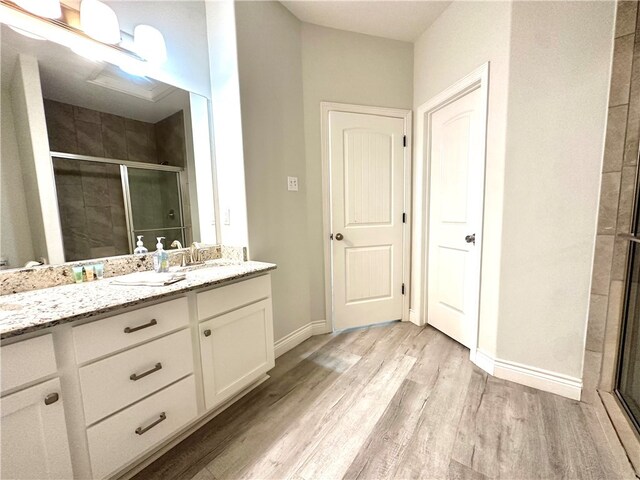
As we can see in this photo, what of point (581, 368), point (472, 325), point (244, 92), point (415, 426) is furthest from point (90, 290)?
point (581, 368)

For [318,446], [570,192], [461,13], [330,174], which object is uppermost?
[461,13]

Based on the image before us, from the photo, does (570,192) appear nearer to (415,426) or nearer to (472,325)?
(472,325)

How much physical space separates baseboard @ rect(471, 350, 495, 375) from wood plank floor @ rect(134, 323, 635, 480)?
0.05 meters

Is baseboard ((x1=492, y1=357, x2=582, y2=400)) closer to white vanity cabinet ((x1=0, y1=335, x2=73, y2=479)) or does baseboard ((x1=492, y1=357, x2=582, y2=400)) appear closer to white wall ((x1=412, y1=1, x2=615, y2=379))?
white wall ((x1=412, y1=1, x2=615, y2=379))

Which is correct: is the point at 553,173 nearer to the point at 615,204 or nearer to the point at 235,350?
the point at 615,204

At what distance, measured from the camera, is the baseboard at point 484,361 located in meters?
1.71

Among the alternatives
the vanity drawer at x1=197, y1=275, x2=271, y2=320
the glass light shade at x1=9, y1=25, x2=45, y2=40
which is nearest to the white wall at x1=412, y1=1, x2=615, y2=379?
the vanity drawer at x1=197, y1=275, x2=271, y2=320

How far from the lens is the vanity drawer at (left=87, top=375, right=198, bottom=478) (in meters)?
0.95

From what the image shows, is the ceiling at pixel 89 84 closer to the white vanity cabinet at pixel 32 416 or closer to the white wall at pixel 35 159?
the white wall at pixel 35 159

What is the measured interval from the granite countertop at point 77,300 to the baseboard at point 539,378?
1739 millimetres

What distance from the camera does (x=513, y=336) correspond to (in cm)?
163

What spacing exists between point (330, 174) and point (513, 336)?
1731 millimetres

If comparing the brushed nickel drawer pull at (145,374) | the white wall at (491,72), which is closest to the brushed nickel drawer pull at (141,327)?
the brushed nickel drawer pull at (145,374)

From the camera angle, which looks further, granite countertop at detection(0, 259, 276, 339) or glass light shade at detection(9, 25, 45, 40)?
glass light shade at detection(9, 25, 45, 40)
